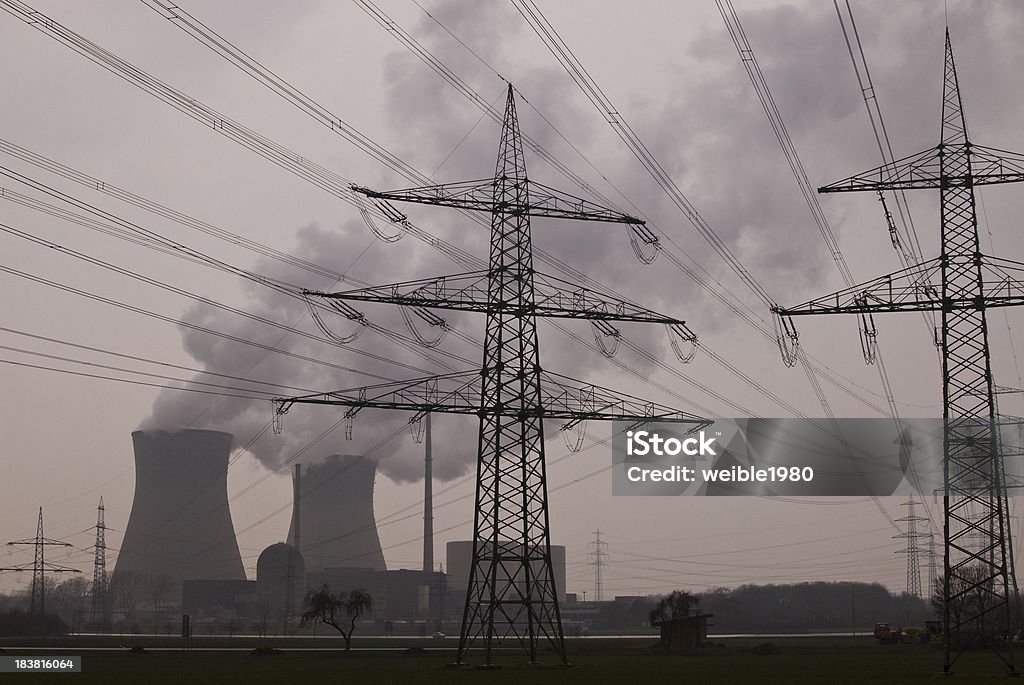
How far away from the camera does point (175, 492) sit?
15600cm

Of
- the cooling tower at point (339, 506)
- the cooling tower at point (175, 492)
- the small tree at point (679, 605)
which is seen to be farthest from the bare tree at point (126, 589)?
the small tree at point (679, 605)

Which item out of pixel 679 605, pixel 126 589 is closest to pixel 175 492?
pixel 126 589

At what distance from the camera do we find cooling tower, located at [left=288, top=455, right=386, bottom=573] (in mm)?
Result: 189750

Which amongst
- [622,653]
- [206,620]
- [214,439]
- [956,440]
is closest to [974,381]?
[956,440]

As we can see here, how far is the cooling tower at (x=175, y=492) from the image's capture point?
509ft

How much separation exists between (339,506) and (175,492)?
43422 millimetres

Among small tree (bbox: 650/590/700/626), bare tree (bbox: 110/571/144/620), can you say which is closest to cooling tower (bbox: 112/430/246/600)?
bare tree (bbox: 110/571/144/620)

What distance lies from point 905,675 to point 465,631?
17.4 metres

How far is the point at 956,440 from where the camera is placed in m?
36.8

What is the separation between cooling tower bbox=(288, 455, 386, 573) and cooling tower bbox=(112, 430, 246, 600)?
23.3 metres

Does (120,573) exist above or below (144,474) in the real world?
below

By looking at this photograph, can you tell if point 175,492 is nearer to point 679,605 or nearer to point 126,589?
point 126,589

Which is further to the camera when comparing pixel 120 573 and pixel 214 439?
pixel 120 573

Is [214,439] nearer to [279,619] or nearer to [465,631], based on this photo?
[279,619]
